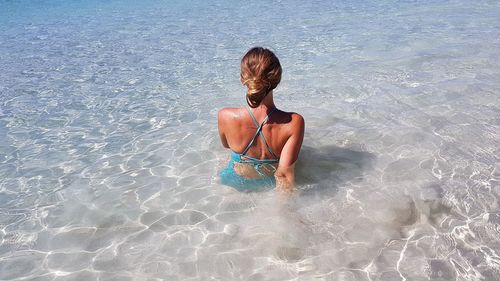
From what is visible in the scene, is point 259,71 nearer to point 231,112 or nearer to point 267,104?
point 267,104

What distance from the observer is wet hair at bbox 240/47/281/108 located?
319cm

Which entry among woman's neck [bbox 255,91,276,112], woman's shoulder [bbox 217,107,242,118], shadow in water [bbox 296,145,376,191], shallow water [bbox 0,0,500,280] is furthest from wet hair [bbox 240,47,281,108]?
shadow in water [bbox 296,145,376,191]

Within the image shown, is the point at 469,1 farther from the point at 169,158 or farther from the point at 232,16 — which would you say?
the point at 169,158

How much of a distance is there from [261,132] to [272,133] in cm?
11

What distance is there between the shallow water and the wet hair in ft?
4.39

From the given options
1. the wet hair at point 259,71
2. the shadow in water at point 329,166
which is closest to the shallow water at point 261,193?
the shadow in water at point 329,166

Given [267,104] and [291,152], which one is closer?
[267,104]

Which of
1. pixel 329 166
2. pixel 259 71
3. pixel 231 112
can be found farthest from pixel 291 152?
pixel 329 166

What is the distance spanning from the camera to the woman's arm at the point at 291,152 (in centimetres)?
365

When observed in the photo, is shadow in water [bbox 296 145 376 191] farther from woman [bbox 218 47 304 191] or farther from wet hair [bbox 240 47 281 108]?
wet hair [bbox 240 47 281 108]

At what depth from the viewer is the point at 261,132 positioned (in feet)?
12.2

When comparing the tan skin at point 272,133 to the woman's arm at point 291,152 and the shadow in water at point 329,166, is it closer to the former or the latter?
the woman's arm at point 291,152

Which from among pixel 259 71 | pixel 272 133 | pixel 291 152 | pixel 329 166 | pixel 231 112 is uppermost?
pixel 259 71

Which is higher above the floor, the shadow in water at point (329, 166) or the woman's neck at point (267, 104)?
the woman's neck at point (267, 104)
